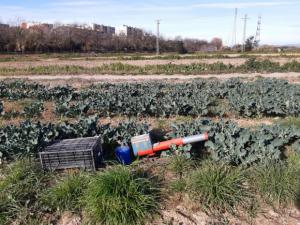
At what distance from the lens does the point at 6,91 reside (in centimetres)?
1196

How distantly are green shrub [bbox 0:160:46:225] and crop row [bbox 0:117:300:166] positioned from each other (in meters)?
0.51

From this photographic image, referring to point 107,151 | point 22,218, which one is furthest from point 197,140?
point 22,218

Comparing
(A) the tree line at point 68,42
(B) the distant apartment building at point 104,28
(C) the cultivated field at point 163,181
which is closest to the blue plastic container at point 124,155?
(C) the cultivated field at point 163,181

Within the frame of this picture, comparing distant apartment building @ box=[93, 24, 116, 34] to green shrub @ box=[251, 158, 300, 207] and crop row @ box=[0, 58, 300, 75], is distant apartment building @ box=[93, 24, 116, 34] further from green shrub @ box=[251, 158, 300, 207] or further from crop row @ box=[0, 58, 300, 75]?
green shrub @ box=[251, 158, 300, 207]

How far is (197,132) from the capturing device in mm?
5621

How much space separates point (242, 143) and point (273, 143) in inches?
19.0

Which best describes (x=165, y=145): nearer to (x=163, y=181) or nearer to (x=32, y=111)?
(x=163, y=181)

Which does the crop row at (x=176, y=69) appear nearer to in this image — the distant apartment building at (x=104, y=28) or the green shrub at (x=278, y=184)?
the green shrub at (x=278, y=184)

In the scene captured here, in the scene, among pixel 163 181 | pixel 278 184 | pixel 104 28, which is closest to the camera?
pixel 278 184

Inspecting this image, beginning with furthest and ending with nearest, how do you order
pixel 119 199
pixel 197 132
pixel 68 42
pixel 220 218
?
1. pixel 68 42
2. pixel 197 132
3. pixel 220 218
4. pixel 119 199

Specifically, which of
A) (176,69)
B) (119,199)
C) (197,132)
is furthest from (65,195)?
(176,69)

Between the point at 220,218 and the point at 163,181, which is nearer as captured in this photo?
the point at 220,218

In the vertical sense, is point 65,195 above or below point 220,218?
above

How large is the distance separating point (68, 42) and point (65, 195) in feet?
220
